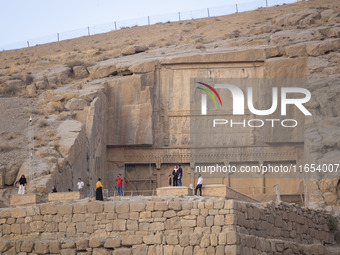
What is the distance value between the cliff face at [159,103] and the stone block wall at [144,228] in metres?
10.4

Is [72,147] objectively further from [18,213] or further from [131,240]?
[131,240]

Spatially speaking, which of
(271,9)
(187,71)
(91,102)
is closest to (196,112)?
(187,71)

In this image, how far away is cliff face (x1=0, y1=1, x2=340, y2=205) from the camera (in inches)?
1446

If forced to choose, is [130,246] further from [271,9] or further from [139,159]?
[271,9]

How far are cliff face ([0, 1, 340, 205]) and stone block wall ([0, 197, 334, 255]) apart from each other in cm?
1040

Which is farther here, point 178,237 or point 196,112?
point 196,112

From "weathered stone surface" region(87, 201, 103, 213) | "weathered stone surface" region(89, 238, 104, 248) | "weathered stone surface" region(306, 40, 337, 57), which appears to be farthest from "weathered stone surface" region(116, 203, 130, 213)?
"weathered stone surface" region(306, 40, 337, 57)

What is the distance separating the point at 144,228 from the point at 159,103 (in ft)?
69.9

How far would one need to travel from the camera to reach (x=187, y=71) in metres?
43.8

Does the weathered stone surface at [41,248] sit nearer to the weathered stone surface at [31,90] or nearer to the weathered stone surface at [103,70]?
the weathered stone surface at [31,90]

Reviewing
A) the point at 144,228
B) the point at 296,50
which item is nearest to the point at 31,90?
the point at 296,50

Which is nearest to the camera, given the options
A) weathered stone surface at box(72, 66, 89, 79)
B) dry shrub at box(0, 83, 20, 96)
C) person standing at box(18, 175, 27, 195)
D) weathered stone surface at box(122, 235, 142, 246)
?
weathered stone surface at box(122, 235, 142, 246)

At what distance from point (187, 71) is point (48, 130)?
970 centimetres

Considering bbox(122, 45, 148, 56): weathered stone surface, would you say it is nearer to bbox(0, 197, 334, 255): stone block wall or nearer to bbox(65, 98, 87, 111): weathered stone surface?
bbox(65, 98, 87, 111): weathered stone surface
